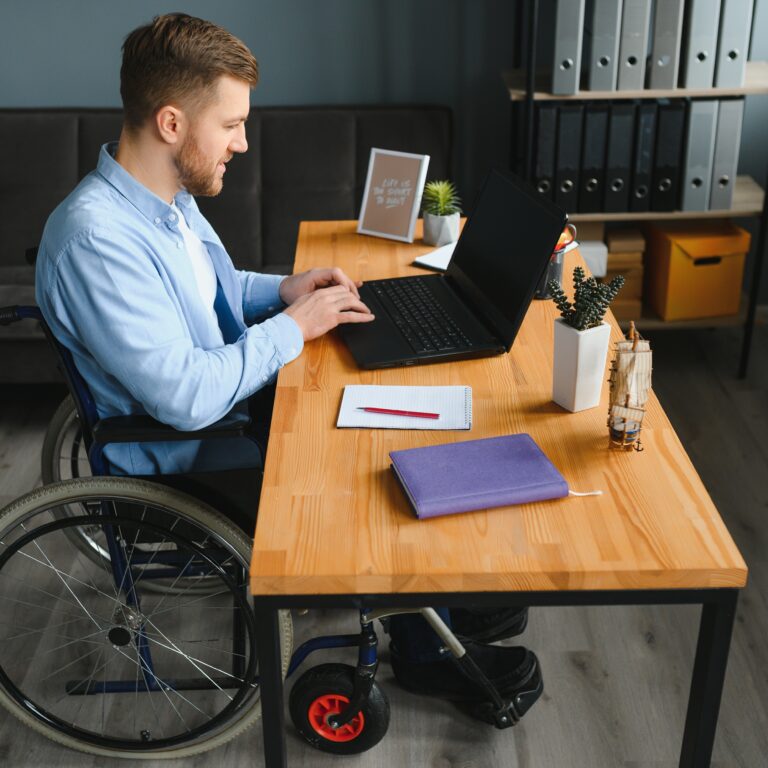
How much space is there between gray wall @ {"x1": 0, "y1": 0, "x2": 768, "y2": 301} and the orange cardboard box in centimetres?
44

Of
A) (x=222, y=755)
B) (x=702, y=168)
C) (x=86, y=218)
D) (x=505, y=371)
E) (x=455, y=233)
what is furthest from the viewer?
(x=702, y=168)

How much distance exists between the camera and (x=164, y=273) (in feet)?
5.30

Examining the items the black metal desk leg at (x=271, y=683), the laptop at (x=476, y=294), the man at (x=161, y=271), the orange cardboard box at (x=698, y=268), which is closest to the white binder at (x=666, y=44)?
the orange cardboard box at (x=698, y=268)

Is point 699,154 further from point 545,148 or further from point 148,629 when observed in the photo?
point 148,629

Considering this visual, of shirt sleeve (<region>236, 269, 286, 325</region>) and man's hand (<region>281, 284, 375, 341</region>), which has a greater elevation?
man's hand (<region>281, 284, 375, 341</region>)

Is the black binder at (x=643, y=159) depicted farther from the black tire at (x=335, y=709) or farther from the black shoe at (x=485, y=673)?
the black tire at (x=335, y=709)

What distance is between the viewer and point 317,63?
335 cm

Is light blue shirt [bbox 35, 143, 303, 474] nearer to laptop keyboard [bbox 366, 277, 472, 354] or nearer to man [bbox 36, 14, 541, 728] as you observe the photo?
man [bbox 36, 14, 541, 728]

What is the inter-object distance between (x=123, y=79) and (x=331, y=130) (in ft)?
5.51

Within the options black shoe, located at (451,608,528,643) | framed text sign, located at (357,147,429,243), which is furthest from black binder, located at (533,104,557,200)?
black shoe, located at (451,608,528,643)

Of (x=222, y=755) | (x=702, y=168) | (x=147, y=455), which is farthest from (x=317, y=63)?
(x=222, y=755)

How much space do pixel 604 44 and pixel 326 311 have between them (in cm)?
158

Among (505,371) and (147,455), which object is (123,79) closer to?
(147,455)

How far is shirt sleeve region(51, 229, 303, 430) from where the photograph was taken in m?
1.50
